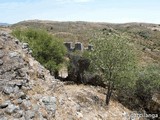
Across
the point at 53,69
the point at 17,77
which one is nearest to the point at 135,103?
the point at 53,69

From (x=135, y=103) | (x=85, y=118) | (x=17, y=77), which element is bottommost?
(x=135, y=103)

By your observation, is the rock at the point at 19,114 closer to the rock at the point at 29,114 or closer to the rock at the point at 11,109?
the rock at the point at 11,109

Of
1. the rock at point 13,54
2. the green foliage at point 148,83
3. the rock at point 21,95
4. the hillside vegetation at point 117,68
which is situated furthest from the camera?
the green foliage at point 148,83

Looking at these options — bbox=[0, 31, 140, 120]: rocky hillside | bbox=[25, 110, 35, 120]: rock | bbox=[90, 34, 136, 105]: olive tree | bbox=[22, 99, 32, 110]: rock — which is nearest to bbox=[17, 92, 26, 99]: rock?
bbox=[0, 31, 140, 120]: rocky hillside

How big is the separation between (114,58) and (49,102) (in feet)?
56.8

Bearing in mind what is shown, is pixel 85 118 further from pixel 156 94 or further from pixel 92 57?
pixel 156 94

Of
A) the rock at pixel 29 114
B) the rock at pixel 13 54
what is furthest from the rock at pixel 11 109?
the rock at pixel 13 54

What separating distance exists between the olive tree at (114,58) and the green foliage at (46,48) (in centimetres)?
1391

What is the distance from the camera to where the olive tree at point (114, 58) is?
43688 millimetres

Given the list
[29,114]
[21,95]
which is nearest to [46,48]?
[21,95]

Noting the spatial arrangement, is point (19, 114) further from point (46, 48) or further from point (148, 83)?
point (46, 48)

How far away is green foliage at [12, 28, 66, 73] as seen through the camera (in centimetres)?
5784

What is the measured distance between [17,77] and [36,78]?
9.36ft

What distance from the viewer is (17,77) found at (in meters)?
28.0
